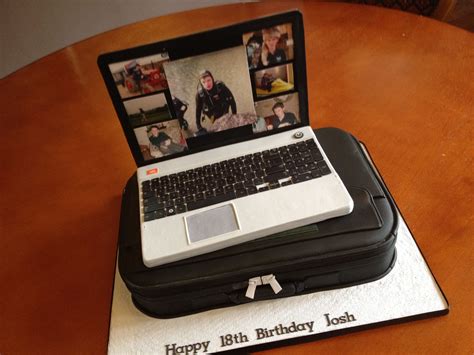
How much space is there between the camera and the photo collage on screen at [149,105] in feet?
2.26

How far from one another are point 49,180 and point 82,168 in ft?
0.25

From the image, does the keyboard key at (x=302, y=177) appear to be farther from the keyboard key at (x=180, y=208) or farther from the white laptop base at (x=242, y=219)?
the keyboard key at (x=180, y=208)

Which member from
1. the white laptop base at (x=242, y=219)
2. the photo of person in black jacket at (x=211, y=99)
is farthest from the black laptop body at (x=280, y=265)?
the photo of person in black jacket at (x=211, y=99)

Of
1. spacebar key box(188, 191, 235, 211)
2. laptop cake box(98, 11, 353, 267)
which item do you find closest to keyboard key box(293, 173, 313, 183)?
laptop cake box(98, 11, 353, 267)

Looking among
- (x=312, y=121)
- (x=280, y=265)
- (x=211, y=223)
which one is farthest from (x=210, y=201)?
(x=312, y=121)

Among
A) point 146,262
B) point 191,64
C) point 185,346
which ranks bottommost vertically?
point 185,346

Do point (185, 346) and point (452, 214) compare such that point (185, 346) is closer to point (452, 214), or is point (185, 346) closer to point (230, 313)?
point (230, 313)

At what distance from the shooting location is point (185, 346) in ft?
2.13

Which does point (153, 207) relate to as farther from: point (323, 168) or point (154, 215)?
point (323, 168)

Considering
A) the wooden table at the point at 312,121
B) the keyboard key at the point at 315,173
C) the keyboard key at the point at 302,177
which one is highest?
the keyboard key at the point at 315,173

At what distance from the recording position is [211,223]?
2.21 feet

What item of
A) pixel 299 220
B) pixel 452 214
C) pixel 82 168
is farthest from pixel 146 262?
pixel 452 214

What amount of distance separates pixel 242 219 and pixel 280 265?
0.30 feet

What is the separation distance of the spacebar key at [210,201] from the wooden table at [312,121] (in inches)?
7.9
